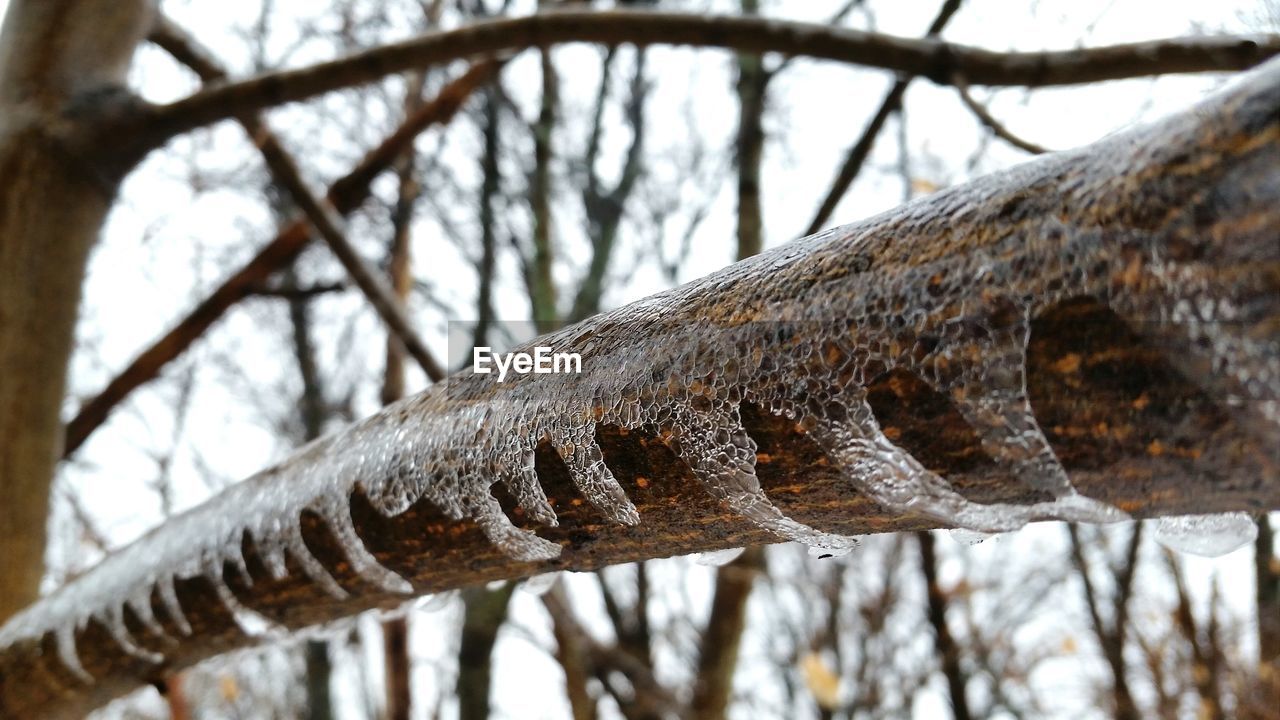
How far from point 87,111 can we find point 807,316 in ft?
4.73

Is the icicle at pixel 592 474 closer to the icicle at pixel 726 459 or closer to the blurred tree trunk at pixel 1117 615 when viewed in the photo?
the icicle at pixel 726 459

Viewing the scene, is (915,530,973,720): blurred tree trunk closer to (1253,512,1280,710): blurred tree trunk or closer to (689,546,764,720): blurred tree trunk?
(1253,512,1280,710): blurred tree trunk

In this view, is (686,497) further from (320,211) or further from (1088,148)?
(320,211)

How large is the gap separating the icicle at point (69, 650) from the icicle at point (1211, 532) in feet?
3.79

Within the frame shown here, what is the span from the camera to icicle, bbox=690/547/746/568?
70 centimetres

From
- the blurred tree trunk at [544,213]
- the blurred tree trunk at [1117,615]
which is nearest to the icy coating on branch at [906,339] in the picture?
the blurred tree trunk at [544,213]

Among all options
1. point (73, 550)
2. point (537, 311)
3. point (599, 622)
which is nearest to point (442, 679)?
point (599, 622)

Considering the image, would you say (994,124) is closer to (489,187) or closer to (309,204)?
(309,204)

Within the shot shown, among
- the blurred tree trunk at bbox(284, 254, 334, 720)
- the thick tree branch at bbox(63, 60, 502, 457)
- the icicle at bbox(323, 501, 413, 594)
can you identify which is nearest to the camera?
the icicle at bbox(323, 501, 413, 594)

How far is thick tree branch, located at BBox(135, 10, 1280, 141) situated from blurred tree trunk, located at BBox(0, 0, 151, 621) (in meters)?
0.14

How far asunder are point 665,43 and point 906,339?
1210mm

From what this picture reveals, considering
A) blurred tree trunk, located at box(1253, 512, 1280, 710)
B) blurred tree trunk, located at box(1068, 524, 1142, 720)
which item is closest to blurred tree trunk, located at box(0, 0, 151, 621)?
blurred tree trunk, located at box(1253, 512, 1280, 710)

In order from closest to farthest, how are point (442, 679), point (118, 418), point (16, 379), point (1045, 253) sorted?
point (1045, 253)
point (16, 379)
point (118, 418)
point (442, 679)

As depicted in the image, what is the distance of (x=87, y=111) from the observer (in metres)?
1.48
